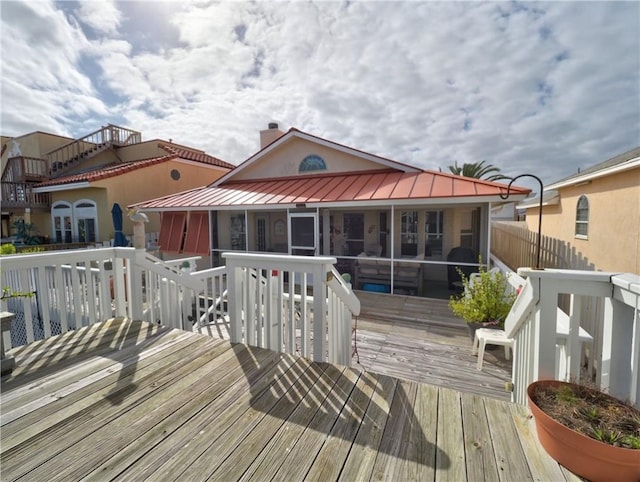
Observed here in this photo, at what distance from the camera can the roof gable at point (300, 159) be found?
9.02 meters

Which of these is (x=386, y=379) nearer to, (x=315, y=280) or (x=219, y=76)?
(x=315, y=280)

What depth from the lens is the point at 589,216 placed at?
25.0ft

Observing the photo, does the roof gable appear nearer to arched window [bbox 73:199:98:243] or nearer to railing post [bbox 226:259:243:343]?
arched window [bbox 73:199:98:243]

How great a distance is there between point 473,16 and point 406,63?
157cm

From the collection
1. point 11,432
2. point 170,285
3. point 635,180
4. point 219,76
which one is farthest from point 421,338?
point 219,76

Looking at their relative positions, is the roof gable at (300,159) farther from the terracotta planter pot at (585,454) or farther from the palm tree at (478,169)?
the palm tree at (478,169)

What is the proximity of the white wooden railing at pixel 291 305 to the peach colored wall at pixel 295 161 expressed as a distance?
7172mm

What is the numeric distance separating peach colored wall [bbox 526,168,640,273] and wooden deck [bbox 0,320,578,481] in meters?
6.62

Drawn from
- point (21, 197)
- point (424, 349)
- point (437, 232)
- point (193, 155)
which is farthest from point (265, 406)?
point (21, 197)

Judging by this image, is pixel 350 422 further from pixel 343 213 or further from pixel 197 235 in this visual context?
pixel 197 235

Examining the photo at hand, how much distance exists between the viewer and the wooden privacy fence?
20.1ft

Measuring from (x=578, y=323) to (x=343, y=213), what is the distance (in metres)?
7.99

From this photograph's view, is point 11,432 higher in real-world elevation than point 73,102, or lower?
lower

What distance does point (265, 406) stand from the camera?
6.24 ft
